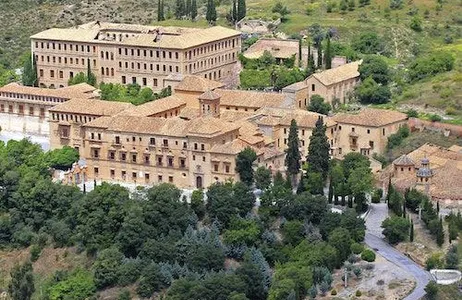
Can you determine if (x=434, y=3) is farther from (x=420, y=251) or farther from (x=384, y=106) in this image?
(x=420, y=251)

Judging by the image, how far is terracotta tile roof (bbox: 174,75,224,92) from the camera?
103 m

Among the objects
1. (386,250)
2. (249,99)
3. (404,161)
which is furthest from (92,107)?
(386,250)

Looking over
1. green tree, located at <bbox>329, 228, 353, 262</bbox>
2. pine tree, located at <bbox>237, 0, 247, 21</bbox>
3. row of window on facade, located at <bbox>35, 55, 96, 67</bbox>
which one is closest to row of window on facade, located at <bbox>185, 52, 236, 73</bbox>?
row of window on facade, located at <bbox>35, 55, 96, 67</bbox>

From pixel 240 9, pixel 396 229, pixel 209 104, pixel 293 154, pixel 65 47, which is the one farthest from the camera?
pixel 240 9

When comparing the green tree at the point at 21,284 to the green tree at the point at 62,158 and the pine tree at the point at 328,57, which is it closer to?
the green tree at the point at 62,158

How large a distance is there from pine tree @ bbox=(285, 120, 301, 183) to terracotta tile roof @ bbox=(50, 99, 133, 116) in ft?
42.0

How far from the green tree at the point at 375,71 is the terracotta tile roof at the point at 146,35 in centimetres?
1073

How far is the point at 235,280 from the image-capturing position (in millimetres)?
82938

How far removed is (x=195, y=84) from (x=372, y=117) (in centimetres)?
1293

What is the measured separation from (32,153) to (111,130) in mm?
6561

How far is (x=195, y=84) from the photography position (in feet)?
338

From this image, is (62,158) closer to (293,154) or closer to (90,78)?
(90,78)

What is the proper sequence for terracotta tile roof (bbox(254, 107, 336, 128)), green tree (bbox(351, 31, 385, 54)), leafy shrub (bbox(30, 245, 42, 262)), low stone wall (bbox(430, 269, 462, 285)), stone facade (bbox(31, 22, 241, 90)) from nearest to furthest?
low stone wall (bbox(430, 269, 462, 285)) → leafy shrub (bbox(30, 245, 42, 262)) → terracotta tile roof (bbox(254, 107, 336, 128)) → stone facade (bbox(31, 22, 241, 90)) → green tree (bbox(351, 31, 385, 54))

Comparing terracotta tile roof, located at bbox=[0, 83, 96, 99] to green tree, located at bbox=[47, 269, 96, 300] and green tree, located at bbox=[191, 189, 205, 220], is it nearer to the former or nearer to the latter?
green tree, located at bbox=[191, 189, 205, 220]
